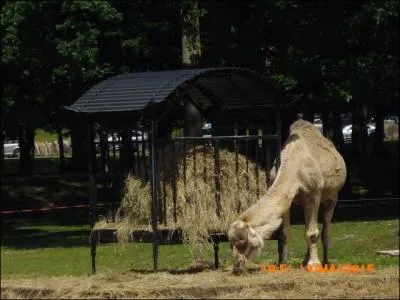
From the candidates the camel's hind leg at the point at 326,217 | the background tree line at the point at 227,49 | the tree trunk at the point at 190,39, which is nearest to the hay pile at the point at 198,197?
the camel's hind leg at the point at 326,217

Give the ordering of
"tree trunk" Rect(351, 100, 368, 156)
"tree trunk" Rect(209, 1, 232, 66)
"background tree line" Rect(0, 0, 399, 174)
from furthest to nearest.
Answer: "tree trunk" Rect(351, 100, 368, 156) < "tree trunk" Rect(209, 1, 232, 66) < "background tree line" Rect(0, 0, 399, 174)

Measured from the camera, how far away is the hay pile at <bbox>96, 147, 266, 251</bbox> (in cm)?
1159

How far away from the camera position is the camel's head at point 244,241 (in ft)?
34.1

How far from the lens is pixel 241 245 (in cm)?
1045

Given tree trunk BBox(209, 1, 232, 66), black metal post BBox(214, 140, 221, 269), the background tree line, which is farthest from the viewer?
tree trunk BBox(209, 1, 232, 66)

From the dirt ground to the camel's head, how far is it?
0.30 metres

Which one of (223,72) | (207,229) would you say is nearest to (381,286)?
(207,229)

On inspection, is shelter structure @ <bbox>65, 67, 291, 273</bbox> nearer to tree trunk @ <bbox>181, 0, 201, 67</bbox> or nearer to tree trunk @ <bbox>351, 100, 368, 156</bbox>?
tree trunk @ <bbox>181, 0, 201, 67</bbox>

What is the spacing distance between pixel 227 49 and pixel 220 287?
50.5 ft

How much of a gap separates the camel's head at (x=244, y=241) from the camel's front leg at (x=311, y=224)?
1.32m

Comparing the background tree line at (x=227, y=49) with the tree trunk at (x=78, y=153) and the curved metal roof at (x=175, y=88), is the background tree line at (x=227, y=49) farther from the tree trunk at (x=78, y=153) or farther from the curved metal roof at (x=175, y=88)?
the tree trunk at (x=78, y=153)

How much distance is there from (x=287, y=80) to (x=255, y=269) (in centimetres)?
1210

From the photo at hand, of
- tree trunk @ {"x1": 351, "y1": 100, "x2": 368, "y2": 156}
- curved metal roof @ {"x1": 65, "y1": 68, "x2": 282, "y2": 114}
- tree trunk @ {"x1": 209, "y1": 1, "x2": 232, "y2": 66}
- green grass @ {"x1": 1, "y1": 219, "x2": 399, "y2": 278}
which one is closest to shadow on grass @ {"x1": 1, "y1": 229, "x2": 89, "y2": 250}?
green grass @ {"x1": 1, "y1": 219, "x2": 399, "y2": 278}

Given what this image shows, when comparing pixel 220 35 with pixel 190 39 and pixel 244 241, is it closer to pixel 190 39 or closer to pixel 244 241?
pixel 190 39
